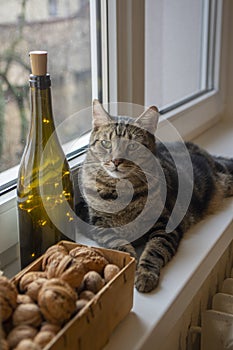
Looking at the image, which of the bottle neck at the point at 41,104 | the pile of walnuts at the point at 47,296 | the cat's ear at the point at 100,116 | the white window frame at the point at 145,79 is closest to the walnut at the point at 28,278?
the pile of walnuts at the point at 47,296

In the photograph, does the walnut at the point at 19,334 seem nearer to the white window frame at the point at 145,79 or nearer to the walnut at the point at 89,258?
the walnut at the point at 89,258

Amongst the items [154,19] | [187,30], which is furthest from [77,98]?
[187,30]

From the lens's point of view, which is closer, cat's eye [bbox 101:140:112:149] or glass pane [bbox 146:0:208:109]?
cat's eye [bbox 101:140:112:149]

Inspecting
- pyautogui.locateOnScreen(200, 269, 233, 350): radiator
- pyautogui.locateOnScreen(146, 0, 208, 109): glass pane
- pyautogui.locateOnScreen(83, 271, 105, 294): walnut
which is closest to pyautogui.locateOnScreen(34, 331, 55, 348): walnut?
pyautogui.locateOnScreen(83, 271, 105, 294): walnut

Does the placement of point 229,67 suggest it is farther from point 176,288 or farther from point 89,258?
point 89,258

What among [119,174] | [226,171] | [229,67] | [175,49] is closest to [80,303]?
[119,174]

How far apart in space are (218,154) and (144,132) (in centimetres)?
55

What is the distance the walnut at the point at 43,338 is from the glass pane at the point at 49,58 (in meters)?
0.41

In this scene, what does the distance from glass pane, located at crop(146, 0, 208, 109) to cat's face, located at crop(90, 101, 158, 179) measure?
39cm

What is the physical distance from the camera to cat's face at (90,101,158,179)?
3.18 feet

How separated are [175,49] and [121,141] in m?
0.69

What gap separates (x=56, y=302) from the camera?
2.08ft

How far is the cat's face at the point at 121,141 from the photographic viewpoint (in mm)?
968

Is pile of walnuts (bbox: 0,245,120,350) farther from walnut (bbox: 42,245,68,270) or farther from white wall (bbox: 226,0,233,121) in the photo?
white wall (bbox: 226,0,233,121)
